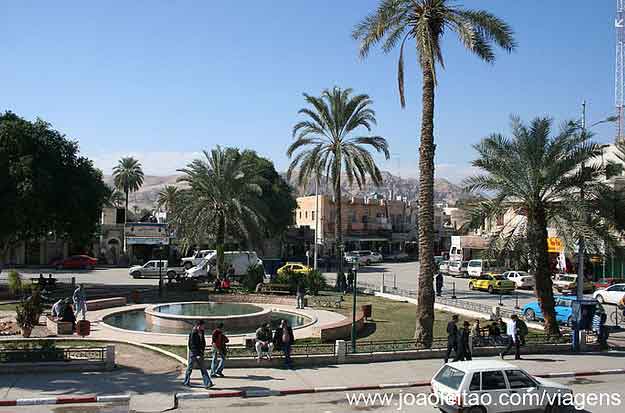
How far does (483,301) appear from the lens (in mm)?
36719

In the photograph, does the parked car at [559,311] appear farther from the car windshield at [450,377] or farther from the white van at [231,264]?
the white van at [231,264]

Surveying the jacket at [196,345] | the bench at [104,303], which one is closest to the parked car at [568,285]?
the bench at [104,303]

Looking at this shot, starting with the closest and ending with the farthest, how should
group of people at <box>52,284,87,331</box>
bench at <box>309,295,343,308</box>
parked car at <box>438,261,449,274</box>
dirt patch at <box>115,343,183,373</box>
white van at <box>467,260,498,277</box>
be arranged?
1. dirt patch at <box>115,343,183,373</box>
2. group of people at <box>52,284,87,331</box>
3. bench at <box>309,295,343,308</box>
4. white van at <box>467,260,498,277</box>
5. parked car at <box>438,261,449,274</box>

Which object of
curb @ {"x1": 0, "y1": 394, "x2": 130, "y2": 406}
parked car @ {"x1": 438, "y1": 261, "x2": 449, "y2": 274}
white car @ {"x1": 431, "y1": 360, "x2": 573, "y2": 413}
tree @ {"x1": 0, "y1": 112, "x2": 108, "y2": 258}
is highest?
tree @ {"x1": 0, "y1": 112, "x2": 108, "y2": 258}

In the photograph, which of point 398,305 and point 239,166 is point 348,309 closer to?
point 398,305

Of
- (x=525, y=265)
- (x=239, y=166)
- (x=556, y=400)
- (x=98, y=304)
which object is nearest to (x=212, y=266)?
(x=239, y=166)

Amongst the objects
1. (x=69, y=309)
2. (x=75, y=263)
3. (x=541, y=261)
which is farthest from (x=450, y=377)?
(x=75, y=263)

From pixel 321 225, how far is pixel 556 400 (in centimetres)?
6608

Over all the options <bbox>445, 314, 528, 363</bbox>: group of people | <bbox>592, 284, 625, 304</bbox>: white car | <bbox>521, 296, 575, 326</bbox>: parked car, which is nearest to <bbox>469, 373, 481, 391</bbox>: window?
<bbox>445, 314, 528, 363</bbox>: group of people

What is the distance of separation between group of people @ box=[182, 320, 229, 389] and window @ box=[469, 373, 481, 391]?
255 inches

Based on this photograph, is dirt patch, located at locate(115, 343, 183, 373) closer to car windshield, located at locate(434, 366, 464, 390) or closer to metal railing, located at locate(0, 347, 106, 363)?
metal railing, located at locate(0, 347, 106, 363)

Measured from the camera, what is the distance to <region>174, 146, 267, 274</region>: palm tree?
39062mm

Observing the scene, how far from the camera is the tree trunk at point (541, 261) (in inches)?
912

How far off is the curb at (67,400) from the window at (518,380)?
8.60m
